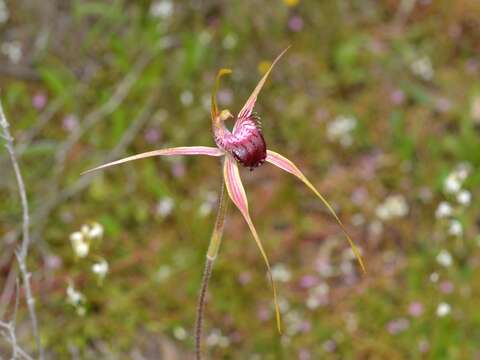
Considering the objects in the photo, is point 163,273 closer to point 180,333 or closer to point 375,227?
point 180,333

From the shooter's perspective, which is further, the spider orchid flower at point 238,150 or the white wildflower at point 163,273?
the white wildflower at point 163,273

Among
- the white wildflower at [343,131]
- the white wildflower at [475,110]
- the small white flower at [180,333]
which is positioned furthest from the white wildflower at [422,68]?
the small white flower at [180,333]

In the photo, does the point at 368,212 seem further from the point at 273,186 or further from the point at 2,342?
the point at 2,342

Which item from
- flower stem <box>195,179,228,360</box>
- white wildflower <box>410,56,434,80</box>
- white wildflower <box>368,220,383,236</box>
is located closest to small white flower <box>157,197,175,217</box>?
white wildflower <box>368,220,383,236</box>

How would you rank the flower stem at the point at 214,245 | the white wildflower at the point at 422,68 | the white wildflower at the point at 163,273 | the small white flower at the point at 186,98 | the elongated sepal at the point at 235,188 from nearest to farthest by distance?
1. the elongated sepal at the point at 235,188
2. the flower stem at the point at 214,245
3. the white wildflower at the point at 163,273
4. the small white flower at the point at 186,98
5. the white wildflower at the point at 422,68

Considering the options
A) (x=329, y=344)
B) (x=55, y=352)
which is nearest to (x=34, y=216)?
(x=55, y=352)

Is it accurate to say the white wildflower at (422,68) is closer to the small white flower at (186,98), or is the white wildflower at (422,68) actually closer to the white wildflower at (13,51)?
the small white flower at (186,98)

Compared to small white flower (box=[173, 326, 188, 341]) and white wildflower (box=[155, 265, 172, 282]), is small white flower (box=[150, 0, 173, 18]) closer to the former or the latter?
white wildflower (box=[155, 265, 172, 282])
